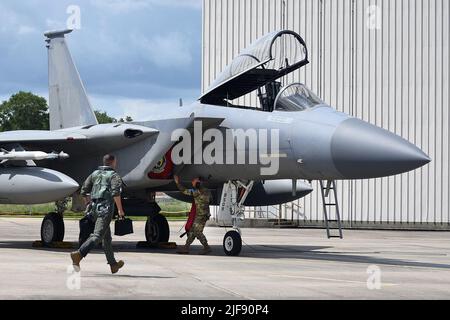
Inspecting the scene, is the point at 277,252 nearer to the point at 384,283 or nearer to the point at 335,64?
the point at 384,283

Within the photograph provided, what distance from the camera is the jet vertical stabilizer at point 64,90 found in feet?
66.7

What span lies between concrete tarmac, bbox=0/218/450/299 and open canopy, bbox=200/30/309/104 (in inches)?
125

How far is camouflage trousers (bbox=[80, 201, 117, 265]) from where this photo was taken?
10.5m

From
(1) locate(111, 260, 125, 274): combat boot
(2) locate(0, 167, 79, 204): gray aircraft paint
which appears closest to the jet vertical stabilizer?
(2) locate(0, 167, 79, 204): gray aircraft paint

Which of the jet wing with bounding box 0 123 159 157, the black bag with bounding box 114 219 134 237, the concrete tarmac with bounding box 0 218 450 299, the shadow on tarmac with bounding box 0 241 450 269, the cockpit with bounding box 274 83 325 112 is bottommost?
the shadow on tarmac with bounding box 0 241 450 269

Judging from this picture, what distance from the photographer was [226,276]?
10.7 metres

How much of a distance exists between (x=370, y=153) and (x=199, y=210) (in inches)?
150

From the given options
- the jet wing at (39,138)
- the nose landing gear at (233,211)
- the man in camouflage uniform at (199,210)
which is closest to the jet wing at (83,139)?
the jet wing at (39,138)

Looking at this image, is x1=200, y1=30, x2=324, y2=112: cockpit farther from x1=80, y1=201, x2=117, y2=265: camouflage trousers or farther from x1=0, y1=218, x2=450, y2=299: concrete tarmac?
x1=80, y1=201, x2=117, y2=265: camouflage trousers

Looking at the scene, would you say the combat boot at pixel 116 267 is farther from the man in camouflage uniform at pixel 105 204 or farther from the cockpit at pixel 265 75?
the cockpit at pixel 265 75

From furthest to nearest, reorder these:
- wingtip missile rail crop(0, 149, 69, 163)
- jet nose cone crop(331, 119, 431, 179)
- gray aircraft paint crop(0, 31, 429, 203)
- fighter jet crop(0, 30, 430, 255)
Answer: wingtip missile rail crop(0, 149, 69, 163), fighter jet crop(0, 30, 430, 255), gray aircraft paint crop(0, 31, 429, 203), jet nose cone crop(331, 119, 431, 179)
